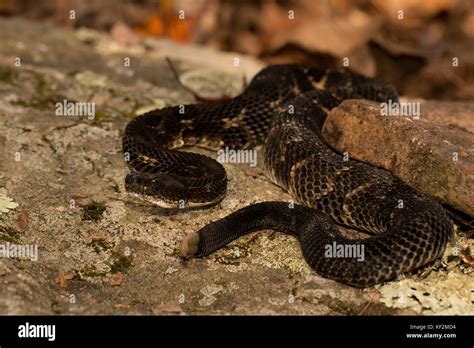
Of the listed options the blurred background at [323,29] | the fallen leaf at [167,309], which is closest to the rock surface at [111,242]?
the fallen leaf at [167,309]

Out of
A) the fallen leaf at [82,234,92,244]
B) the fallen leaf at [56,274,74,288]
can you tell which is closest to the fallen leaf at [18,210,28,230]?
the fallen leaf at [82,234,92,244]

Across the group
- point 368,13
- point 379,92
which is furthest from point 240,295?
point 368,13

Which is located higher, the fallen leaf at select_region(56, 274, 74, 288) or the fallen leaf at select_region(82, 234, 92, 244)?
the fallen leaf at select_region(82, 234, 92, 244)

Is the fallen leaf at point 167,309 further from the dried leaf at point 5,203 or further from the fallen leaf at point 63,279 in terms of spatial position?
the dried leaf at point 5,203

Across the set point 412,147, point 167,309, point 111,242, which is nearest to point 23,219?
point 111,242

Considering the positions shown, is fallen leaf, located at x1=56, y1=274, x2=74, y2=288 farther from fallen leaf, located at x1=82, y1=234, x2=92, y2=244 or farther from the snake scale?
the snake scale
